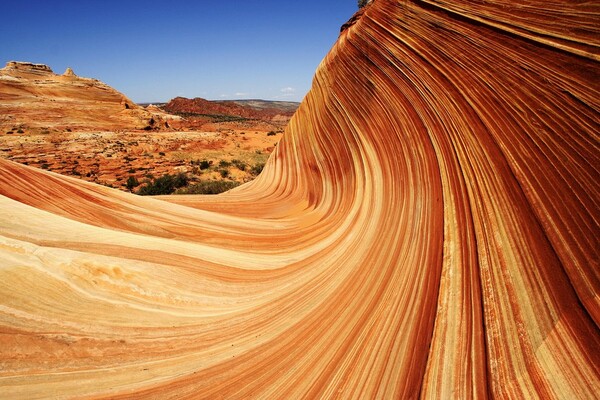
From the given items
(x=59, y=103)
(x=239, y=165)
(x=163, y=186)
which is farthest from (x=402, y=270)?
(x=59, y=103)

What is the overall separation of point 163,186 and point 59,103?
27.9m

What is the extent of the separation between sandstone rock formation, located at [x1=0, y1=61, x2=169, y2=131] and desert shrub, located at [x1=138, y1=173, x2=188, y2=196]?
71.2ft

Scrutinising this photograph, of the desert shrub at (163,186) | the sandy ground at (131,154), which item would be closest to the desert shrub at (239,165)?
the sandy ground at (131,154)

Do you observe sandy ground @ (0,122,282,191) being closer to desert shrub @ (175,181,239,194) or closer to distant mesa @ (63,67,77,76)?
desert shrub @ (175,181,239,194)

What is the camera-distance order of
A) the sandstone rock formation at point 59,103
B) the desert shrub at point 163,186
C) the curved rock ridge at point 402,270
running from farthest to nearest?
the sandstone rock formation at point 59,103
the desert shrub at point 163,186
the curved rock ridge at point 402,270

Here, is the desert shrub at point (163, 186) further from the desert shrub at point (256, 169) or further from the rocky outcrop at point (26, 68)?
the rocky outcrop at point (26, 68)

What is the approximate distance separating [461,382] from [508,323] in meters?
0.35

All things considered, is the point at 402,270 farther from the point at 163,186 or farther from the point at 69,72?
the point at 69,72

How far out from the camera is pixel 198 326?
190 cm

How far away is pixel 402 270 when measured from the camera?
2.10 m

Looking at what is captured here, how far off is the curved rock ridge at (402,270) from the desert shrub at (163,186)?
30.1 ft

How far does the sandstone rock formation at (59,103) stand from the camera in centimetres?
2858

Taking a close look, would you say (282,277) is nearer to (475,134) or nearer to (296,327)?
(296,327)

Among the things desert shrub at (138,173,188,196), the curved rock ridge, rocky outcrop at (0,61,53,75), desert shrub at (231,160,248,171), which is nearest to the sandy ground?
desert shrub at (231,160,248,171)
